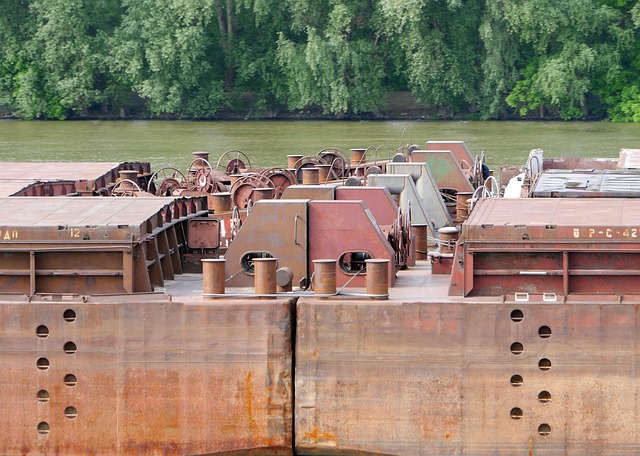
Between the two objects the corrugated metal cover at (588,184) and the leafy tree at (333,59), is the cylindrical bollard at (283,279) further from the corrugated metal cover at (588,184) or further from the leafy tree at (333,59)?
the leafy tree at (333,59)

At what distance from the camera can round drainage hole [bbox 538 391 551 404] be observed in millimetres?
19438

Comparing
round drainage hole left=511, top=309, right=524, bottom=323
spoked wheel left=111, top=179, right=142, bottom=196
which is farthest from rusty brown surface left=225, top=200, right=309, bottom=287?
spoked wheel left=111, top=179, right=142, bottom=196

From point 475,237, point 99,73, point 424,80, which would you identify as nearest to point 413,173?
point 475,237

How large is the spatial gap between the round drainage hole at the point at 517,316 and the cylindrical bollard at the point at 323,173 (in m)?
11.2

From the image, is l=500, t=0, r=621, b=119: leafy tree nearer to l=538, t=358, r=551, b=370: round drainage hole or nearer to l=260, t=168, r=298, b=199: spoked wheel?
l=260, t=168, r=298, b=199: spoked wheel

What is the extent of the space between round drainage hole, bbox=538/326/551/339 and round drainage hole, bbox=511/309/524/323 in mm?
264

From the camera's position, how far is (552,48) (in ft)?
240

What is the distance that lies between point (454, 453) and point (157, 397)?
3.75 metres

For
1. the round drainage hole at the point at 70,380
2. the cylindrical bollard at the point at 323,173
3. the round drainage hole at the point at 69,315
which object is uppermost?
the cylindrical bollard at the point at 323,173

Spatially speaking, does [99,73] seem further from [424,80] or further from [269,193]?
[269,193]

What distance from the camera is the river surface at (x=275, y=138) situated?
5525cm

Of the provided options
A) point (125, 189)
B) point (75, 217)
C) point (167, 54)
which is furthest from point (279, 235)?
point (167, 54)

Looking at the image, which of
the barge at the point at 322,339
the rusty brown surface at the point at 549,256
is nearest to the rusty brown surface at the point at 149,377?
the barge at the point at 322,339

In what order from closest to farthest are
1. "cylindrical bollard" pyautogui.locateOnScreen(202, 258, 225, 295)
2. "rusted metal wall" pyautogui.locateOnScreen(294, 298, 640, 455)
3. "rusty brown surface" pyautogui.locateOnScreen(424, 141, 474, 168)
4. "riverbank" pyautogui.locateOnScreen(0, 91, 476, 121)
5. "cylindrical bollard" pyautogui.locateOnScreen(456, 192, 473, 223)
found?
"rusted metal wall" pyautogui.locateOnScreen(294, 298, 640, 455)
"cylindrical bollard" pyautogui.locateOnScreen(202, 258, 225, 295)
"cylindrical bollard" pyautogui.locateOnScreen(456, 192, 473, 223)
"rusty brown surface" pyautogui.locateOnScreen(424, 141, 474, 168)
"riverbank" pyautogui.locateOnScreen(0, 91, 476, 121)
